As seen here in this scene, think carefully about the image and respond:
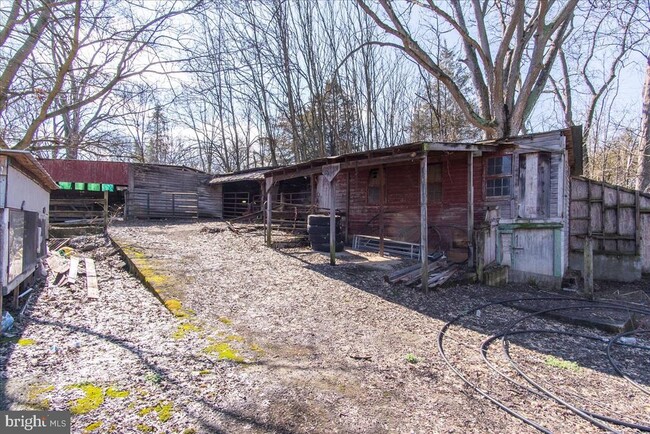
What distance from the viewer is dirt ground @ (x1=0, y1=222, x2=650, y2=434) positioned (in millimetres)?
2797

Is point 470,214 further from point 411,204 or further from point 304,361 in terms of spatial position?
point 304,361

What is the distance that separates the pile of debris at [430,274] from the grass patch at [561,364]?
9.91 ft

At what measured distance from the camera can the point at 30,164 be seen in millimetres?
4867

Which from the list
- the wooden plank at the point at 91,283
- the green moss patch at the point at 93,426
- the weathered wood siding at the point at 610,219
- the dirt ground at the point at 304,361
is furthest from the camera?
the weathered wood siding at the point at 610,219

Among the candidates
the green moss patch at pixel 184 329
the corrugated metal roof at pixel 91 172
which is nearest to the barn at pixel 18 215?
the green moss patch at pixel 184 329

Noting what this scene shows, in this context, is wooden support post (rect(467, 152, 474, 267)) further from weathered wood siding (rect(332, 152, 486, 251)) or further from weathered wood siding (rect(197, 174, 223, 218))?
weathered wood siding (rect(197, 174, 223, 218))

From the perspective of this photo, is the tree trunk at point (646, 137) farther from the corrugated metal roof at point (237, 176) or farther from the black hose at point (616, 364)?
the corrugated metal roof at point (237, 176)

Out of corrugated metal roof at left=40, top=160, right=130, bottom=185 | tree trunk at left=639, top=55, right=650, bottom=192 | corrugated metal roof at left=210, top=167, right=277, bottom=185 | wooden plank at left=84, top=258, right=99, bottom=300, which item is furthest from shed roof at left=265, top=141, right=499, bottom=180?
corrugated metal roof at left=40, top=160, right=130, bottom=185

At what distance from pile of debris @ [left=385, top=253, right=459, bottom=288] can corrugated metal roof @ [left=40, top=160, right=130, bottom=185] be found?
18344 millimetres

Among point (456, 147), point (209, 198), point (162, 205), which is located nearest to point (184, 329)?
point (456, 147)

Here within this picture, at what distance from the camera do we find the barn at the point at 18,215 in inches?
165

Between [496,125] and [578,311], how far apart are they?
23.0 ft

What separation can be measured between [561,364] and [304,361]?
3.03 m

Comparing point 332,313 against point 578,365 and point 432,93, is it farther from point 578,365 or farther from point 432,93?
point 432,93
